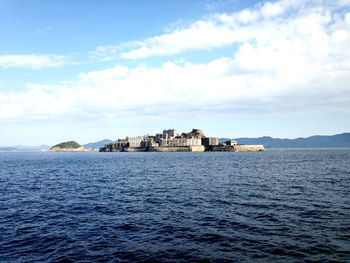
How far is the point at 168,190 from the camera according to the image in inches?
1601

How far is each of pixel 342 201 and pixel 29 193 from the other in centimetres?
4431

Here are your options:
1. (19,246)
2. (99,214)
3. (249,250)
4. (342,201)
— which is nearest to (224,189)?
(342,201)

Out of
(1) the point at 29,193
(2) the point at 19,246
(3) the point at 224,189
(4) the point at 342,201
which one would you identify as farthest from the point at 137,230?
(1) the point at 29,193

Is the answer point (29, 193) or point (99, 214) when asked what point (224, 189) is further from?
point (29, 193)

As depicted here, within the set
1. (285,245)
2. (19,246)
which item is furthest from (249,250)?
(19,246)

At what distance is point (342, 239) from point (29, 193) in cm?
4158

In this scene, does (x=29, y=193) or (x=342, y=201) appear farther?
(x=29, y=193)

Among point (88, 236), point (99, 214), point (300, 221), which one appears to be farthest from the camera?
point (99, 214)

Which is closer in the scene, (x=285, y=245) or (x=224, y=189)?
(x=285, y=245)

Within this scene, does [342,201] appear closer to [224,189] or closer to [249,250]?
[224,189]

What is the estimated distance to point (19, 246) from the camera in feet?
61.7

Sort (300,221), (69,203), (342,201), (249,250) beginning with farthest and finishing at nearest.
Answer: (69,203)
(342,201)
(300,221)
(249,250)

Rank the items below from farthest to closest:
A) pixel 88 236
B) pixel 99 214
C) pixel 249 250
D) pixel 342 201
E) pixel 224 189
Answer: pixel 224 189
pixel 342 201
pixel 99 214
pixel 88 236
pixel 249 250

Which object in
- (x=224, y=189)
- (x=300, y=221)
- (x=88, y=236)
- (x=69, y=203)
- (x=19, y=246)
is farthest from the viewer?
(x=224, y=189)
